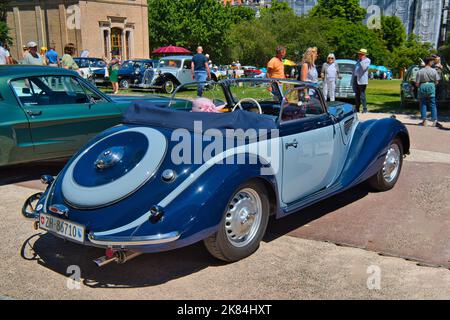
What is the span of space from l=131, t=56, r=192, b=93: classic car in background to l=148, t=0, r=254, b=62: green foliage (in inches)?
987

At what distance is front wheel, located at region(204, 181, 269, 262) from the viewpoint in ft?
11.9

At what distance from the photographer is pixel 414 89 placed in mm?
14133

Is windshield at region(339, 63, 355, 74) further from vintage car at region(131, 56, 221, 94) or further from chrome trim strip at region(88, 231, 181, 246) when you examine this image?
chrome trim strip at region(88, 231, 181, 246)

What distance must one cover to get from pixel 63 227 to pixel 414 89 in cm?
1303

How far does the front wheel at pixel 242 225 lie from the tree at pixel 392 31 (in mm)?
74166

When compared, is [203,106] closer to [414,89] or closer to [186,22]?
[414,89]

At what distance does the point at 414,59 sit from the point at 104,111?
58189 mm

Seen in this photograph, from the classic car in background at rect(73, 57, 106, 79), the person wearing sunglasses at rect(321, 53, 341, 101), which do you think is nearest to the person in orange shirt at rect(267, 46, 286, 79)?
the person wearing sunglasses at rect(321, 53, 341, 101)

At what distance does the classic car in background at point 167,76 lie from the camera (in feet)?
65.1

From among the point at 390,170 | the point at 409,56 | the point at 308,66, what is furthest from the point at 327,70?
the point at 409,56

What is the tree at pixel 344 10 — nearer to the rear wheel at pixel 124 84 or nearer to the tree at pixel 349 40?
the tree at pixel 349 40

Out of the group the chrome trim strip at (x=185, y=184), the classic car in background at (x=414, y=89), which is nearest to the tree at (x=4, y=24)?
the classic car in background at (x=414, y=89)
